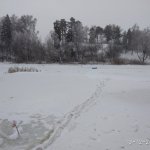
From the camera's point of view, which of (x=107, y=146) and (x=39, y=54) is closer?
(x=107, y=146)

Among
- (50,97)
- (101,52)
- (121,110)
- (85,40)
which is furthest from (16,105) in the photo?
(85,40)

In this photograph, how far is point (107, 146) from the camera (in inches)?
217

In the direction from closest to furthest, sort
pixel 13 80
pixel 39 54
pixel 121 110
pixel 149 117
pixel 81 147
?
pixel 81 147 → pixel 149 117 → pixel 121 110 → pixel 13 80 → pixel 39 54

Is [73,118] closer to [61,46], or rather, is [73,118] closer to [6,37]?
[61,46]

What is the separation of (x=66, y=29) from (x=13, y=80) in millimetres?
43371

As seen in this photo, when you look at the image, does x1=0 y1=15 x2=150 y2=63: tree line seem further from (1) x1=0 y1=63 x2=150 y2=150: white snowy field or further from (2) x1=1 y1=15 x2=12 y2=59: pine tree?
(1) x1=0 y1=63 x2=150 y2=150: white snowy field

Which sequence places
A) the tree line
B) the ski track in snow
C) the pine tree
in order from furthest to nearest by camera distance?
the pine tree, the tree line, the ski track in snow

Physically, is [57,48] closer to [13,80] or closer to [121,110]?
[13,80]

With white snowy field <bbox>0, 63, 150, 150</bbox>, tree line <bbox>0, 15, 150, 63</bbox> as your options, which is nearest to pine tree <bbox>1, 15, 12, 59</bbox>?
tree line <bbox>0, 15, 150, 63</bbox>

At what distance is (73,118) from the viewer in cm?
748

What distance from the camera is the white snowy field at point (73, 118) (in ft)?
18.5

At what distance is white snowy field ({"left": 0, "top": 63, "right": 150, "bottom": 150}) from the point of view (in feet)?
18.5

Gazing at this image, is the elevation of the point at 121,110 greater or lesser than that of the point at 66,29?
lesser

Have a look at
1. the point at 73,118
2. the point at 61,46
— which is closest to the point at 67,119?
the point at 73,118
